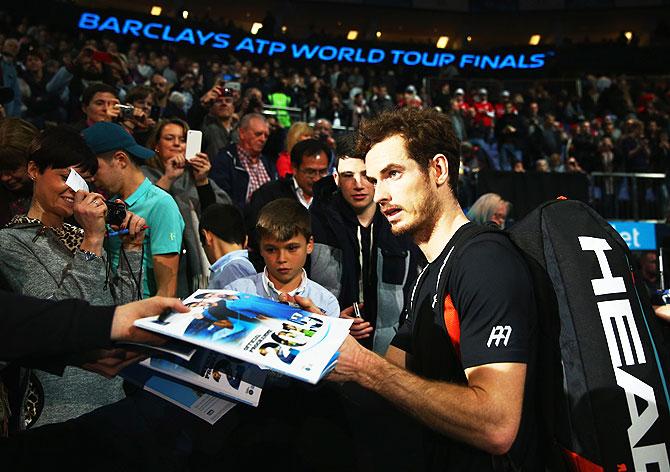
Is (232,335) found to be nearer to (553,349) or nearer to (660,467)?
(553,349)

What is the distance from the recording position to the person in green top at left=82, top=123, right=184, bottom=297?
3770 millimetres

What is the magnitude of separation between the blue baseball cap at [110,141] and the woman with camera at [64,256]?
2.43 ft

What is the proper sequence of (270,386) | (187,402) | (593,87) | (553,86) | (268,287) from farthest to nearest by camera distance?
(553,86)
(593,87)
(268,287)
(270,386)
(187,402)

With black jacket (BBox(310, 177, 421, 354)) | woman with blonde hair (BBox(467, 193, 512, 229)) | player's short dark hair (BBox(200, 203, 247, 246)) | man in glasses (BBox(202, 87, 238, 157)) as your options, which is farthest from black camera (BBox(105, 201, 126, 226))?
woman with blonde hair (BBox(467, 193, 512, 229))

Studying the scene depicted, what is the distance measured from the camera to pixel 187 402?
7.39 feet

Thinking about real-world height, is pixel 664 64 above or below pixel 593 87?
above

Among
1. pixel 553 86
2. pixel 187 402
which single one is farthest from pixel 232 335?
pixel 553 86

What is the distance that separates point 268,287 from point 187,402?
1482 millimetres

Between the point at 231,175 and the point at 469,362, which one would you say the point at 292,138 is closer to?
the point at 231,175

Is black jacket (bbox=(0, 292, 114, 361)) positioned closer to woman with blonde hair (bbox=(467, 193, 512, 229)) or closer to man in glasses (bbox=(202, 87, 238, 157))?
man in glasses (bbox=(202, 87, 238, 157))

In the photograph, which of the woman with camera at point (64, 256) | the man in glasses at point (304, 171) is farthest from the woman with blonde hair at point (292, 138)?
the woman with camera at point (64, 256)

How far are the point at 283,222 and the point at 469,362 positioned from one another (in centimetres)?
196

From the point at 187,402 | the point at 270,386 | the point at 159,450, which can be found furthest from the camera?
the point at 270,386

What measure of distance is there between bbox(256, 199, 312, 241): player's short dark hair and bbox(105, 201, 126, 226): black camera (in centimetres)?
80
